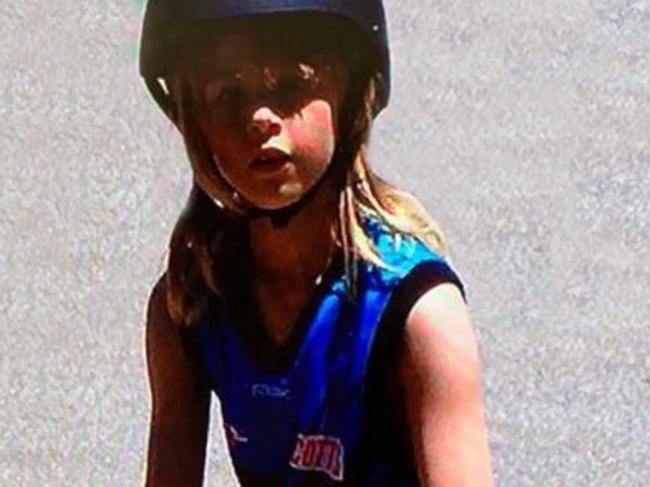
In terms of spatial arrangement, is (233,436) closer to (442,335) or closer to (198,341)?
(198,341)

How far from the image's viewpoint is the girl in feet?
7.70

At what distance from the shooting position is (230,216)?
252 cm

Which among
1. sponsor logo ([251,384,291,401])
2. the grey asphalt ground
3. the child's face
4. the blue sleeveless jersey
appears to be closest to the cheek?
the child's face

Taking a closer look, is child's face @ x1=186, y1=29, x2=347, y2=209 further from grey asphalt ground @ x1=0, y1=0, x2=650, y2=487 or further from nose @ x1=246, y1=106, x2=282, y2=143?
grey asphalt ground @ x1=0, y1=0, x2=650, y2=487

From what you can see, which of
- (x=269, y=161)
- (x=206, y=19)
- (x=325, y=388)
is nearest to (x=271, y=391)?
(x=325, y=388)

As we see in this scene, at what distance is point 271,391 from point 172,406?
0.67 feet

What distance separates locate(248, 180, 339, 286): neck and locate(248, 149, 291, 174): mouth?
0.30ft

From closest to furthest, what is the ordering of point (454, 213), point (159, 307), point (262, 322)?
point (262, 322), point (159, 307), point (454, 213)

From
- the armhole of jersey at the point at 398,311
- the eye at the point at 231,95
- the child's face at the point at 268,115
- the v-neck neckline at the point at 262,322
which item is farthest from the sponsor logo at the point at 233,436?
the eye at the point at 231,95

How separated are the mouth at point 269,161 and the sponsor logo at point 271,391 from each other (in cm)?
29

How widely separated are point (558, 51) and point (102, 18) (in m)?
1.43

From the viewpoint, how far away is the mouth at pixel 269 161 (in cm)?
232

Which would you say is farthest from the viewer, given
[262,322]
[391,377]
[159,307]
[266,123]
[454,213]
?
[454,213]

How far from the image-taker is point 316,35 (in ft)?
7.76
